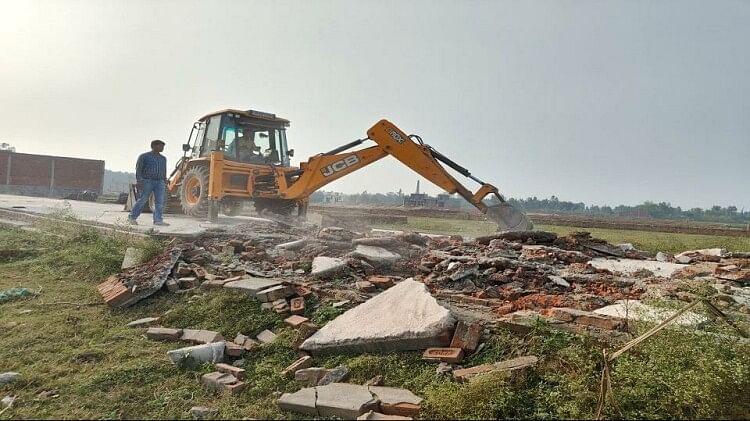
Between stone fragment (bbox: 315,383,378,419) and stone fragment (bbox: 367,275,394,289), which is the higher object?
stone fragment (bbox: 367,275,394,289)

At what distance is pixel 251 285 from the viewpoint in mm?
5605

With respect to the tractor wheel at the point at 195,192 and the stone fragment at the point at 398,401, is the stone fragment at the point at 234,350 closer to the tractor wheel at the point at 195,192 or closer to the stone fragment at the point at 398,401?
the stone fragment at the point at 398,401

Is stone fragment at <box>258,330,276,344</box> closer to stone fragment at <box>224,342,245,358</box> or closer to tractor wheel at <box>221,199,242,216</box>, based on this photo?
stone fragment at <box>224,342,245,358</box>

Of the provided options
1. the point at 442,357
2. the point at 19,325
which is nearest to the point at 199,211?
the point at 19,325

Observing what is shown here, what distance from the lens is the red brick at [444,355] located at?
382 centimetres

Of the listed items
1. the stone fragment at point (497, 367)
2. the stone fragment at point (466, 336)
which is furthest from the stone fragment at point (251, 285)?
the stone fragment at point (497, 367)

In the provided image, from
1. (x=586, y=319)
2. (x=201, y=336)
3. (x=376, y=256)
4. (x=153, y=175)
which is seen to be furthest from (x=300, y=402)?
(x=153, y=175)

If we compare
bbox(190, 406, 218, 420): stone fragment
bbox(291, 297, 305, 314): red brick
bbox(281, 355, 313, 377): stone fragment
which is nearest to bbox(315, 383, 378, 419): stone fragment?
bbox(281, 355, 313, 377): stone fragment

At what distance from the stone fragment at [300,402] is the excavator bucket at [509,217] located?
755cm

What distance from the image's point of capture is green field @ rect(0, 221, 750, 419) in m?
3.00

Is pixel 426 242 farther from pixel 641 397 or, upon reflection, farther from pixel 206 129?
pixel 206 129

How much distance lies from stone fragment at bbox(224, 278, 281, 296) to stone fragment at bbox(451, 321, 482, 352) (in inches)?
93.6

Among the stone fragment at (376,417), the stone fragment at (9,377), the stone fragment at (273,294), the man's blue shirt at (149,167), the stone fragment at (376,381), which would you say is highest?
the man's blue shirt at (149,167)

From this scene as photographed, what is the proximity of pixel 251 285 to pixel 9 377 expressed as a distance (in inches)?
90.4
